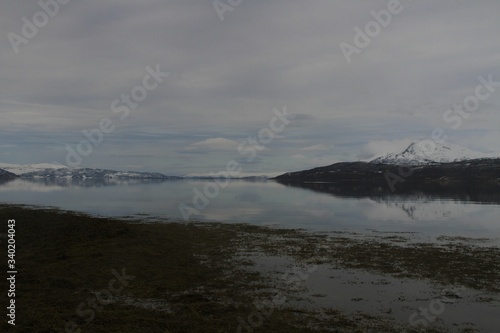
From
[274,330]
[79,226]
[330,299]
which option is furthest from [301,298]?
[79,226]

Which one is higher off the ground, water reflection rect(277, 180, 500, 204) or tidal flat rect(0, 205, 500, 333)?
water reflection rect(277, 180, 500, 204)

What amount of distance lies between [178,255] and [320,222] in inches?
1114

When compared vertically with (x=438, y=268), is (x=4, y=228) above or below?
above

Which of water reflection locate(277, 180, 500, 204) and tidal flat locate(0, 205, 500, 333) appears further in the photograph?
water reflection locate(277, 180, 500, 204)

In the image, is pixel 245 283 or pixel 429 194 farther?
pixel 429 194

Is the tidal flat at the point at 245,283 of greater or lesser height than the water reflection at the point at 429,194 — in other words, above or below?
below

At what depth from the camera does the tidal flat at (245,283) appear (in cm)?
1594

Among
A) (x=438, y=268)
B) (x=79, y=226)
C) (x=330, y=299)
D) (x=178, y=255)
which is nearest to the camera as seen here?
(x=330, y=299)

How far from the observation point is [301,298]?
63.0 feet

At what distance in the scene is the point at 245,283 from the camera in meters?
21.8

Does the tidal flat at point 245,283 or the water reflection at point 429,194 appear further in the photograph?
the water reflection at point 429,194

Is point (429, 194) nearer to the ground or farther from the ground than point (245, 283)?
farther from the ground

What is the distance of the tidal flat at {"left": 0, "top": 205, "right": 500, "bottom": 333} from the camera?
628 inches

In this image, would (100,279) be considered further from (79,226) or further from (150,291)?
(79,226)
